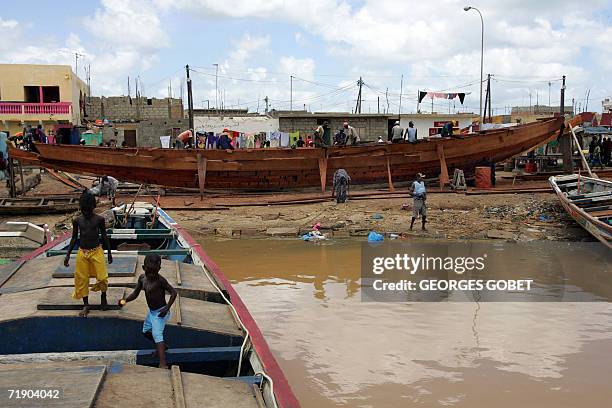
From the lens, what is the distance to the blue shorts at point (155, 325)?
13.5 ft

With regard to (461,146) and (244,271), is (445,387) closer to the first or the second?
(244,271)

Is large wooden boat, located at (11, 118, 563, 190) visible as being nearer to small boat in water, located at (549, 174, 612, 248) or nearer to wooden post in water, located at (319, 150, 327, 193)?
wooden post in water, located at (319, 150, 327, 193)

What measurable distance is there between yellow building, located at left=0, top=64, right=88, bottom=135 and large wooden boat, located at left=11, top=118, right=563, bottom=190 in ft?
46.8

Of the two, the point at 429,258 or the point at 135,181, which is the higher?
the point at 135,181

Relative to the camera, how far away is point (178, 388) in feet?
11.1

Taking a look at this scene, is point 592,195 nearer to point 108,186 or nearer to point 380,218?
point 380,218

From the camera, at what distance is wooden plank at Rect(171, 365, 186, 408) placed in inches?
126

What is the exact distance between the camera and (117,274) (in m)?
5.46

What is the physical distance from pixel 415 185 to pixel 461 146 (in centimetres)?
639

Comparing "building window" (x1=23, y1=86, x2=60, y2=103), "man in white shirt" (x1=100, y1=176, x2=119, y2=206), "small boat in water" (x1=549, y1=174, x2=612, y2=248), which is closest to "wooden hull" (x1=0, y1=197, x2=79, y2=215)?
"man in white shirt" (x1=100, y1=176, x2=119, y2=206)

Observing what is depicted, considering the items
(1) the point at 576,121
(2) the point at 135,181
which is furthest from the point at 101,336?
(1) the point at 576,121

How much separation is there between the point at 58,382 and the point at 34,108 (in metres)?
31.3

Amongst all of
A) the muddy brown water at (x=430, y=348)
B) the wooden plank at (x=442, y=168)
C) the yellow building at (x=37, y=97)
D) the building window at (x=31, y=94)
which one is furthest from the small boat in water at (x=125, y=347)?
the building window at (x=31, y=94)

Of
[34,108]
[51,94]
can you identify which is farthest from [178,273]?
[51,94]
